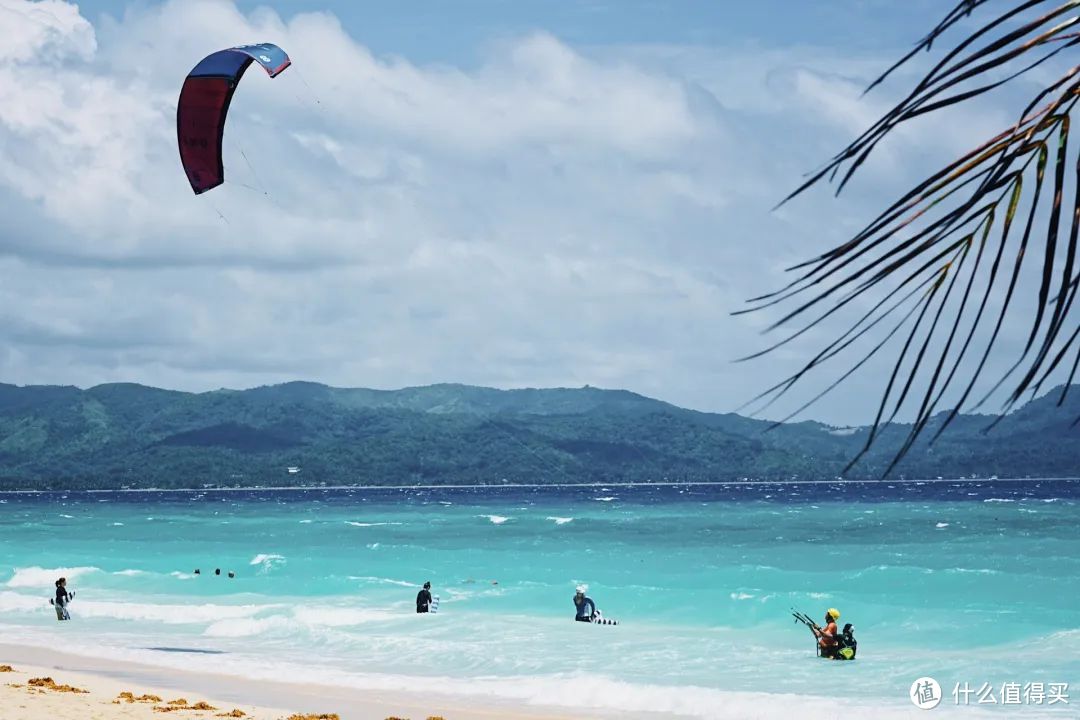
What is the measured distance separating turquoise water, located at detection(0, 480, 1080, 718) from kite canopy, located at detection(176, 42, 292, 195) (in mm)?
6839

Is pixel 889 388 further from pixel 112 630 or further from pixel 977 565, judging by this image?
pixel 977 565

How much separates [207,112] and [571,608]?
15736mm

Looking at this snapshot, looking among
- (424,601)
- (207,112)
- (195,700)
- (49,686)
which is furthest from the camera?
(424,601)

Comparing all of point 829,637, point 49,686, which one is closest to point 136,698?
point 49,686

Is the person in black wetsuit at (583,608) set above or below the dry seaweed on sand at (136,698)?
above

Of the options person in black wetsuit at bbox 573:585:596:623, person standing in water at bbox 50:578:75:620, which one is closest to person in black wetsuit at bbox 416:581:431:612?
person in black wetsuit at bbox 573:585:596:623

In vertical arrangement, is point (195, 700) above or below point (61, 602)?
below

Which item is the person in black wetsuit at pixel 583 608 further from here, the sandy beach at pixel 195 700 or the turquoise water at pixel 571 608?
the sandy beach at pixel 195 700

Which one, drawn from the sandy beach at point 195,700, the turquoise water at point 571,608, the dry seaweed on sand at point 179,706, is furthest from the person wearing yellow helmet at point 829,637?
the dry seaweed on sand at point 179,706

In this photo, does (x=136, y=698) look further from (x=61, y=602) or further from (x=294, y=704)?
(x=61, y=602)

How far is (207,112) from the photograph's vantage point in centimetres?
1705

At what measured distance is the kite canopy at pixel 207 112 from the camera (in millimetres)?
16984

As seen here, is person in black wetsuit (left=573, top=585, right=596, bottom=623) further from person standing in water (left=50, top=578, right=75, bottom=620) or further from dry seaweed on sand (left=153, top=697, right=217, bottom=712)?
dry seaweed on sand (left=153, top=697, right=217, bottom=712)

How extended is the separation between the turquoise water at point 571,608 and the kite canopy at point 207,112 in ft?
22.4
